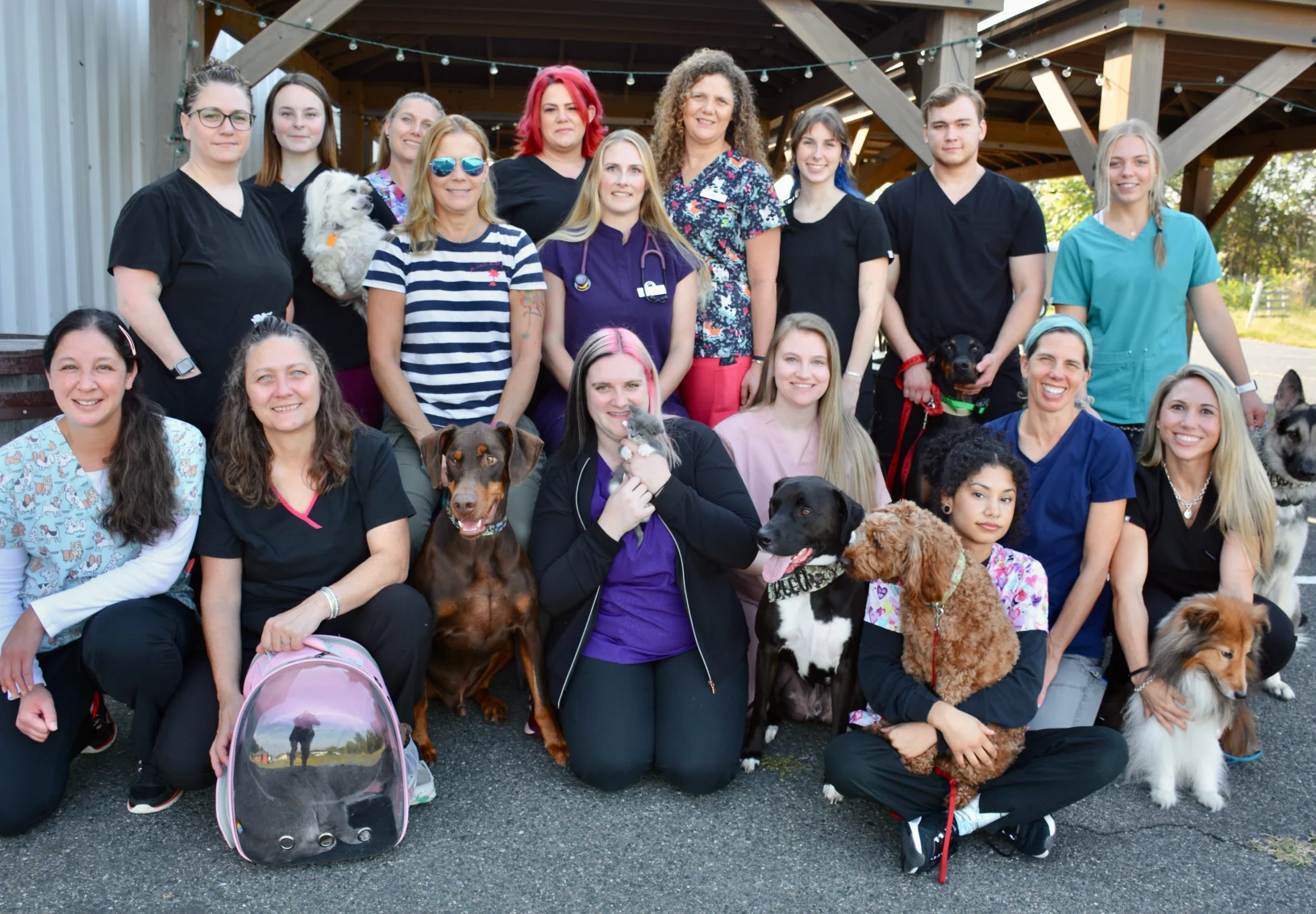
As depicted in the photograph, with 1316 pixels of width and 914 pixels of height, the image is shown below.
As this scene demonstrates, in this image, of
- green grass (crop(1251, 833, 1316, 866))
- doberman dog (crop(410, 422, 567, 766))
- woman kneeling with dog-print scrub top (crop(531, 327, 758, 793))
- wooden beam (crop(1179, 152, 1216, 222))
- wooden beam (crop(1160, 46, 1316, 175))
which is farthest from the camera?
wooden beam (crop(1179, 152, 1216, 222))

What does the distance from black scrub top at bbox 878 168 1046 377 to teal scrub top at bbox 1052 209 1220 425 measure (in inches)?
10.3

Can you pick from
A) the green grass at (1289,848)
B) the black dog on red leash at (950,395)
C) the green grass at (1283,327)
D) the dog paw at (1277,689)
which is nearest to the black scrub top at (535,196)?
the black dog on red leash at (950,395)

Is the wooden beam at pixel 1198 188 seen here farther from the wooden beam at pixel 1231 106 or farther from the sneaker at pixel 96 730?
the sneaker at pixel 96 730

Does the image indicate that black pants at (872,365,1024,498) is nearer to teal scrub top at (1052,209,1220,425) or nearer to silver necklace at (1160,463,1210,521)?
teal scrub top at (1052,209,1220,425)

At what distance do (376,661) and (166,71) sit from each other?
4338 mm

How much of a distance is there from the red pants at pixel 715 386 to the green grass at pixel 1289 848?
2420mm

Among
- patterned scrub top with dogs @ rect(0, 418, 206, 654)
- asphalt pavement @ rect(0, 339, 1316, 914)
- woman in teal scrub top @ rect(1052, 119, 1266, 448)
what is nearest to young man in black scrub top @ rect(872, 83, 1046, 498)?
woman in teal scrub top @ rect(1052, 119, 1266, 448)

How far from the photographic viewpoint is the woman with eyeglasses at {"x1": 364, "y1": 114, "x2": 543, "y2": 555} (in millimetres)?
3660

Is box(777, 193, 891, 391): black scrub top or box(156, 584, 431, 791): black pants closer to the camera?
box(156, 584, 431, 791): black pants

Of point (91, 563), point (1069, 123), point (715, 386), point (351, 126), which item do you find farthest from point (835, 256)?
point (351, 126)

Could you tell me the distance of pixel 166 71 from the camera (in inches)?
219

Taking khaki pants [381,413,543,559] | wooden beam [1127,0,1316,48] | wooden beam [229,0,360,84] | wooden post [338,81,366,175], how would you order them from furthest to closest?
wooden post [338,81,366,175] → wooden beam [1127,0,1316,48] → wooden beam [229,0,360,84] → khaki pants [381,413,543,559]

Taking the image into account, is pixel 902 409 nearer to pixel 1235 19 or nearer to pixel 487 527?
pixel 487 527

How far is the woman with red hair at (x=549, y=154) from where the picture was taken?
4.18m
